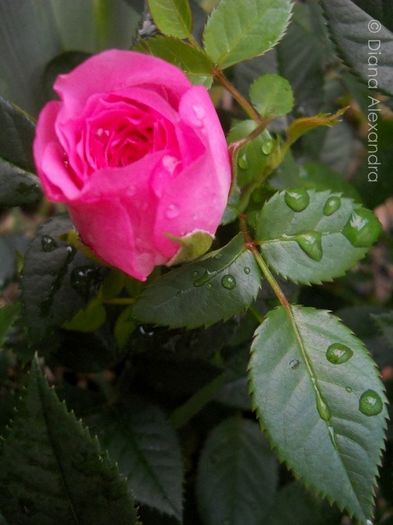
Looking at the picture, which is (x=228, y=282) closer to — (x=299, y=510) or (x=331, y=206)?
(x=331, y=206)

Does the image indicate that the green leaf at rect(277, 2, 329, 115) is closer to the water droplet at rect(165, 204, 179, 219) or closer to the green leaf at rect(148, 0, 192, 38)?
the green leaf at rect(148, 0, 192, 38)

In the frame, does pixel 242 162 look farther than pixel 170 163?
Yes

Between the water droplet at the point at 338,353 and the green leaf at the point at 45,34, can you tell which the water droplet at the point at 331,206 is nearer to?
the water droplet at the point at 338,353

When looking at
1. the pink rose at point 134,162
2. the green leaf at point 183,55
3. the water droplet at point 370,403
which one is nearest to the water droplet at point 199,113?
the pink rose at point 134,162

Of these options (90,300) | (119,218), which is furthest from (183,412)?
(119,218)

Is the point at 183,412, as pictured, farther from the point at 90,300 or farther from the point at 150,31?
the point at 150,31

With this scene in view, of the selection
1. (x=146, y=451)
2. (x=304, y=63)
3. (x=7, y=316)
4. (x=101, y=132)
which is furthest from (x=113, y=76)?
(x=304, y=63)

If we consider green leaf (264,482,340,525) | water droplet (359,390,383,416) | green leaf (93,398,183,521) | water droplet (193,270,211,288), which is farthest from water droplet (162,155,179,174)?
green leaf (264,482,340,525)
